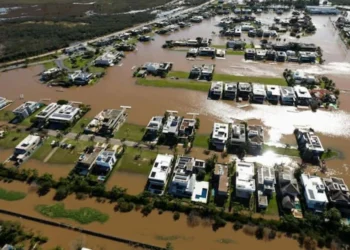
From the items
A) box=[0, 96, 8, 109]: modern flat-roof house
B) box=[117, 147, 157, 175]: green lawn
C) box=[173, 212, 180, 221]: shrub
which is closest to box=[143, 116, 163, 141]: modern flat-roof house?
box=[117, 147, 157, 175]: green lawn

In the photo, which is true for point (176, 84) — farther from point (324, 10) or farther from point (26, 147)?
point (324, 10)

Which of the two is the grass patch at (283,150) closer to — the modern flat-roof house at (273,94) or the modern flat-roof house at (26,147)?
the modern flat-roof house at (273,94)

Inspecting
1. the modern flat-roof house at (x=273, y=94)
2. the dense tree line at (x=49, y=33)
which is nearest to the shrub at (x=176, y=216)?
the modern flat-roof house at (x=273, y=94)

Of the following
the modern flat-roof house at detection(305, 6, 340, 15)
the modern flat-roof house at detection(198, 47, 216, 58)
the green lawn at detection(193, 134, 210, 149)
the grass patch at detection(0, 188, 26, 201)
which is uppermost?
the modern flat-roof house at detection(305, 6, 340, 15)

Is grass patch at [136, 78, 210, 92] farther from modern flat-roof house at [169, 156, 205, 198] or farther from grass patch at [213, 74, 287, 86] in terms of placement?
modern flat-roof house at [169, 156, 205, 198]

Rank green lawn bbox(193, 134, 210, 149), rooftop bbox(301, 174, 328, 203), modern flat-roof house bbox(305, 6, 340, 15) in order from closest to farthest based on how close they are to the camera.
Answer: rooftop bbox(301, 174, 328, 203) < green lawn bbox(193, 134, 210, 149) < modern flat-roof house bbox(305, 6, 340, 15)

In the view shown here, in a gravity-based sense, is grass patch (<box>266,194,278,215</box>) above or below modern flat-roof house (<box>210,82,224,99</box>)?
below
